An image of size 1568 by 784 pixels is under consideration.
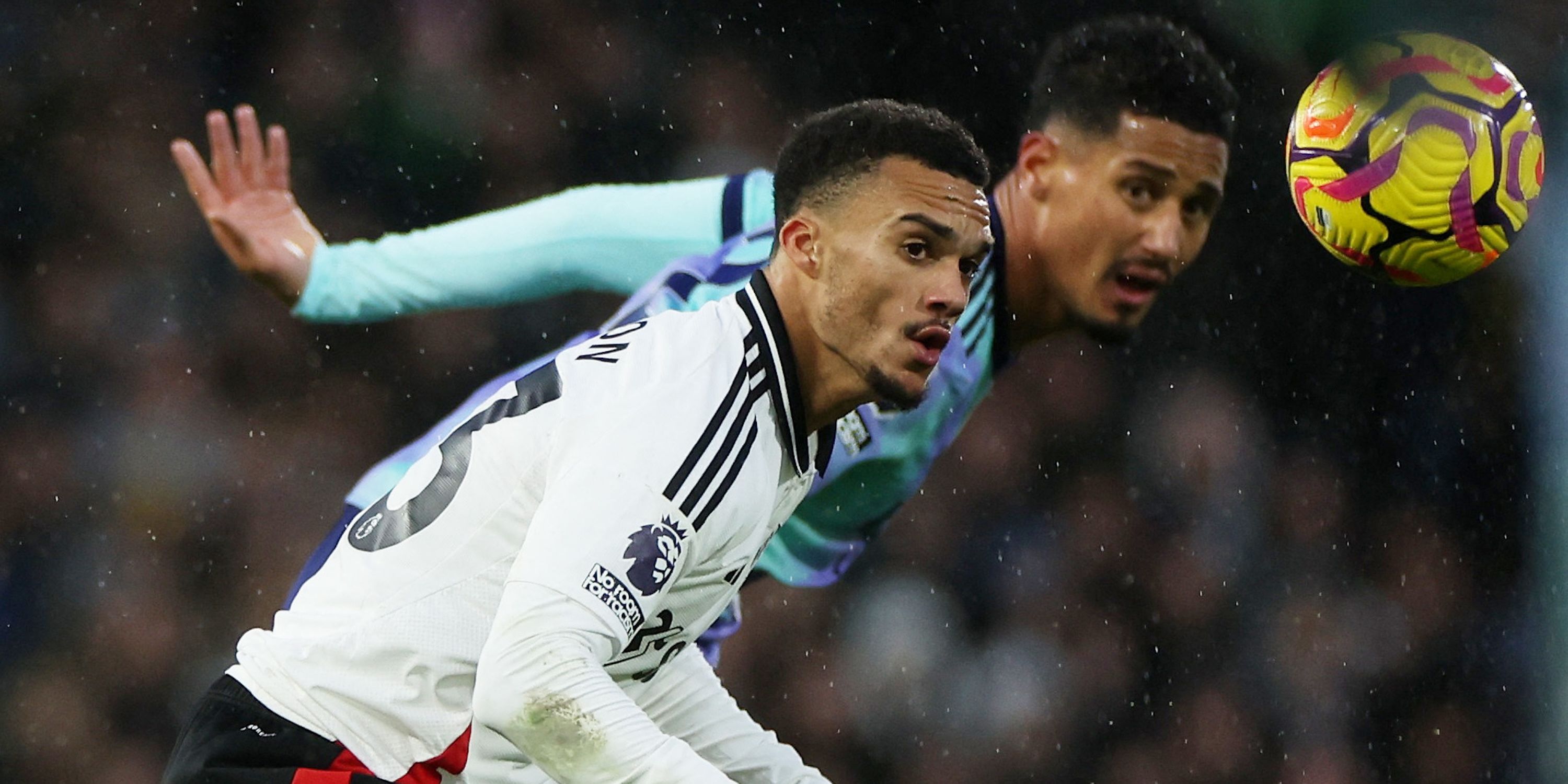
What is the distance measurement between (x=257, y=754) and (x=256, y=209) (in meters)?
1.88

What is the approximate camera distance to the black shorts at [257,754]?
2.15 m

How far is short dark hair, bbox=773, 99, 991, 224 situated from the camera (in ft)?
7.59

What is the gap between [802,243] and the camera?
233cm

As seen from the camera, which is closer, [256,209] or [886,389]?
[886,389]

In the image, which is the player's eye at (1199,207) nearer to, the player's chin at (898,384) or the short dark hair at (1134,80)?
the short dark hair at (1134,80)

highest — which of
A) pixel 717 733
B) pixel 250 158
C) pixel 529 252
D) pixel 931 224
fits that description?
pixel 931 224

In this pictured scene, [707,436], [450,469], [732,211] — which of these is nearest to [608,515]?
[707,436]

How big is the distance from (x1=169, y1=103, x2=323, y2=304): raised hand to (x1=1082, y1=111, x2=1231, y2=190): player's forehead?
1721mm

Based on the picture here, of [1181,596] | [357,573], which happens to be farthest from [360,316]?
[1181,596]

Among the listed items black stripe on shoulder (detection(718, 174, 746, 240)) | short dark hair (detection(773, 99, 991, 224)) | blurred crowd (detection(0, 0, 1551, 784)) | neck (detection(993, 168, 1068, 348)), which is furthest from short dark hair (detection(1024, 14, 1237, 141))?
blurred crowd (detection(0, 0, 1551, 784))

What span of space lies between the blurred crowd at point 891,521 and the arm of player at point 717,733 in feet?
8.43

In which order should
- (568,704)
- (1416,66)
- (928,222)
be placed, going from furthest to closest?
(1416,66)
(928,222)
(568,704)

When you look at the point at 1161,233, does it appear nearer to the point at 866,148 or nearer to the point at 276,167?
the point at 866,148

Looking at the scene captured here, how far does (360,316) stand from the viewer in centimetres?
404
